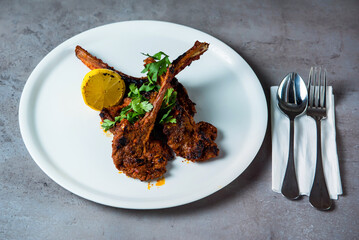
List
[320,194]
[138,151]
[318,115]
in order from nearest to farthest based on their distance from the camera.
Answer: [138,151] → [320,194] → [318,115]

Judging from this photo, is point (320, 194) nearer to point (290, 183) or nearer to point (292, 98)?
point (290, 183)

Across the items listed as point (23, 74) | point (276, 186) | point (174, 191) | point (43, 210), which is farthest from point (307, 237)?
point (23, 74)

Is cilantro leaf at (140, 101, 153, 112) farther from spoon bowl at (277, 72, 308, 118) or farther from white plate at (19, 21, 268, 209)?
spoon bowl at (277, 72, 308, 118)

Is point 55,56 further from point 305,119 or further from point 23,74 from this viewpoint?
point 305,119

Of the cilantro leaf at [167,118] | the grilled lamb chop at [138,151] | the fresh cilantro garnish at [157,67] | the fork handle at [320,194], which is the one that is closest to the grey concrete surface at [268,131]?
the fork handle at [320,194]

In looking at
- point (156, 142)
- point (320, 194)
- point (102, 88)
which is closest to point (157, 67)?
point (102, 88)

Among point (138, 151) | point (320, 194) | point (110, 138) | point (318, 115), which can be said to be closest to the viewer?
point (138, 151)

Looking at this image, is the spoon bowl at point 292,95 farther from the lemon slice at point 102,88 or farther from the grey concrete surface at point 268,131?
the lemon slice at point 102,88
